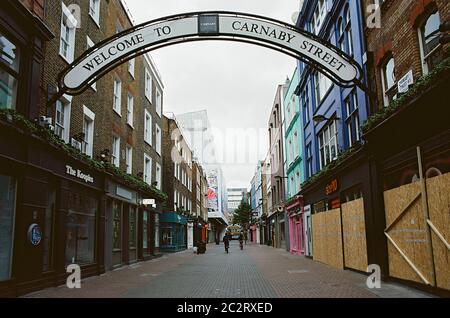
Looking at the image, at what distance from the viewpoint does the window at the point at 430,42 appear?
10.2m

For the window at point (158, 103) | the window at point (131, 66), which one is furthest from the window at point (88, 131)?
the window at point (158, 103)

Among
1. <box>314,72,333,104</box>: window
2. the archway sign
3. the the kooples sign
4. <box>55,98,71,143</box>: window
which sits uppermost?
<box>314,72,333,104</box>: window

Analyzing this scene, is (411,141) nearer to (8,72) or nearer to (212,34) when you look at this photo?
(212,34)

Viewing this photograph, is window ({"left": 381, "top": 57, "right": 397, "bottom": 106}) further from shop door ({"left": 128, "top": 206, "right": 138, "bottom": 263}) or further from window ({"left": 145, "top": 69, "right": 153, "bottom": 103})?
window ({"left": 145, "top": 69, "right": 153, "bottom": 103})

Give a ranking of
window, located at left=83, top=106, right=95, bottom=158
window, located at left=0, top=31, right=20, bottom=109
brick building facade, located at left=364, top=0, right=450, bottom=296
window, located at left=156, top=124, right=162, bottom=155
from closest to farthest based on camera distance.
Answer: brick building facade, located at left=364, top=0, right=450, bottom=296
window, located at left=0, top=31, right=20, bottom=109
window, located at left=83, top=106, right=95, bottom=158
window, located at left=156, top=124, right=162, bottom=155

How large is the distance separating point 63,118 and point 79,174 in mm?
1986

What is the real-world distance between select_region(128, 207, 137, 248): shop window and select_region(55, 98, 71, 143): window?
8.28m

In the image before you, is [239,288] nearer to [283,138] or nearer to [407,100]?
[407,100]

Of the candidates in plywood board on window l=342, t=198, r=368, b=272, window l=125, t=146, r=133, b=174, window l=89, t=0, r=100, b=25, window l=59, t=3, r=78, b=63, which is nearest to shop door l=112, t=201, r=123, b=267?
window l=125, t=146, r=133, b=174

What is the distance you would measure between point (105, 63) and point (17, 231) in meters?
5.10

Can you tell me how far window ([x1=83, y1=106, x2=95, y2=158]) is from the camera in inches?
634

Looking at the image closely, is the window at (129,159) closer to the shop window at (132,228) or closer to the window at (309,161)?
the shop window at (132,228)

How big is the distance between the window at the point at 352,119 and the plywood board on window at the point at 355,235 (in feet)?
9.03
